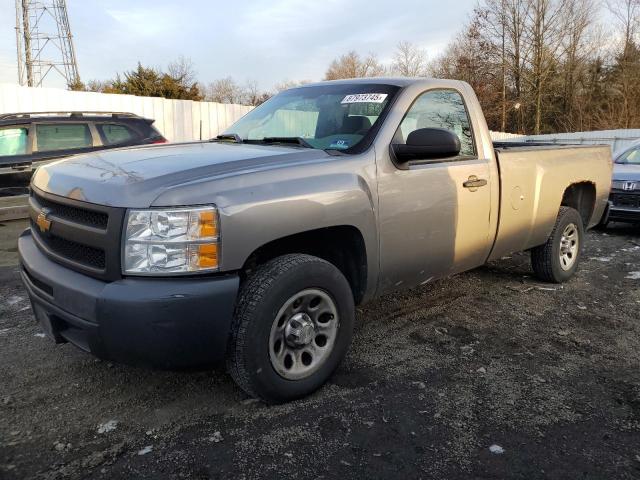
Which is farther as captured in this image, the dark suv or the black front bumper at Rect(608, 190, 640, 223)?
the black front bumper at Rect(608, 190, 640, 223)

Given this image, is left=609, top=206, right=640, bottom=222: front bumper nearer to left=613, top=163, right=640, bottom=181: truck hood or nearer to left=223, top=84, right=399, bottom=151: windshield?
left=613, top=163, right=640, bottom=181: truck hood

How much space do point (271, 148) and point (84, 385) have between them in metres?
1.79

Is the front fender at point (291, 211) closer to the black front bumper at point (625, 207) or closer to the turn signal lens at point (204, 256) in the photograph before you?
the turn signal lens at point (204, 256)

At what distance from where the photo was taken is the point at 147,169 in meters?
2.69

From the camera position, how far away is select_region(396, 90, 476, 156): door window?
142 inches

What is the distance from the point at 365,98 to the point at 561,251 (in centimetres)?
297

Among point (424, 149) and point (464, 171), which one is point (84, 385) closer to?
point (424, 149)

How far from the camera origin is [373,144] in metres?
3.20

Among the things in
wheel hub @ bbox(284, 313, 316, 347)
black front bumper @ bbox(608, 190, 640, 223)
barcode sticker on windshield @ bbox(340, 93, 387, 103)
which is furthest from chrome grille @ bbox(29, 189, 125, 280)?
black front bumper @ bbox(608, 190, 640, 223)

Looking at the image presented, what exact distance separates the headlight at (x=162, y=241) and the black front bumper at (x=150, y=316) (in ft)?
0.21

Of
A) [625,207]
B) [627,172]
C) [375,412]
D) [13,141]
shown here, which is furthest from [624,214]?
[13,141]

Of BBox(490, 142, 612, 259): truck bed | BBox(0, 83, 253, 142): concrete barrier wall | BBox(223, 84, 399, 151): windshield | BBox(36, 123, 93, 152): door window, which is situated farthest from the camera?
BBox(0, 83, 253, 142): concrete barrier wall

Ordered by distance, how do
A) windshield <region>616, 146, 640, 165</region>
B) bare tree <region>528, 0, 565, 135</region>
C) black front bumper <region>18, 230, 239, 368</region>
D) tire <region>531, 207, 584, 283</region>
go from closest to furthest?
black front bumper <region>18, 230, 239, 368</region> < tire <region>531, 207, 584, 283</region> < windshield <region>616, 146, 640, 165</region> < bare tree <region>528, 0, 565, 135</region>

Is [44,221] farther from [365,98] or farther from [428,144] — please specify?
[428,144]
